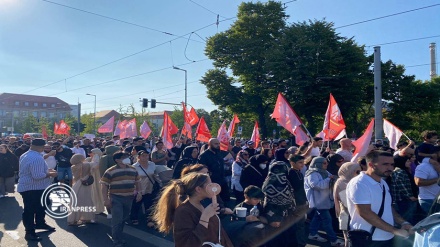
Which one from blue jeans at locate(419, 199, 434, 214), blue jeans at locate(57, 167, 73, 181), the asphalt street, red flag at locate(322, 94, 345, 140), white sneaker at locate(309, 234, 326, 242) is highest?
red flag at locate(322, 94, 345, 140)

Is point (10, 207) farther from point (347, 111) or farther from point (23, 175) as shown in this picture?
point (347, 111)

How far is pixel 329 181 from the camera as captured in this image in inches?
265

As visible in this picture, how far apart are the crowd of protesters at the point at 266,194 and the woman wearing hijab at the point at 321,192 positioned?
0.02 metres

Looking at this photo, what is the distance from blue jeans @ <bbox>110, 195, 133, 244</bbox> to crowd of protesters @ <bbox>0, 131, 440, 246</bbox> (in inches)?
0.6

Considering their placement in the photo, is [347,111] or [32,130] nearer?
[347,111]

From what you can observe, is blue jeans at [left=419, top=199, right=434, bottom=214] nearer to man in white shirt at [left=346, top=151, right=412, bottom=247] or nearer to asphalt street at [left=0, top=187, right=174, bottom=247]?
man in white shirt at [left=346, top=151, right=412, bottom=247]

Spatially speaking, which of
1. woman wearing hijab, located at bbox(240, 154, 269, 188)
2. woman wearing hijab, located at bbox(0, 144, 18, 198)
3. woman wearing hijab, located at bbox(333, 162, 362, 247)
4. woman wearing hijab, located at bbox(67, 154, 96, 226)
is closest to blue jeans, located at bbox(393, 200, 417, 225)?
woman wearing hijab, located at bbox(333, 162, 362, 247)

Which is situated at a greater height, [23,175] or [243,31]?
[243,31]

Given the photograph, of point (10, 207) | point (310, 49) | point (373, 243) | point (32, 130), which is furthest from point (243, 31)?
point (32, 130)

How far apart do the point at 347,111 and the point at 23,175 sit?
1010 inches

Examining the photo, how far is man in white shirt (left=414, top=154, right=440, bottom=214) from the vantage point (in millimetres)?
5594

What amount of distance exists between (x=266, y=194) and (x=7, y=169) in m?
8.75

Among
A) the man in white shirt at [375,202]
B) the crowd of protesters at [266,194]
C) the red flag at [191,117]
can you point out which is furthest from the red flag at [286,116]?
the man in white shirt at [375,202]

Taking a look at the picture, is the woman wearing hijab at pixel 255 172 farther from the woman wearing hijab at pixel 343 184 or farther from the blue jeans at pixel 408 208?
the blue jeans at pixel 408 208
